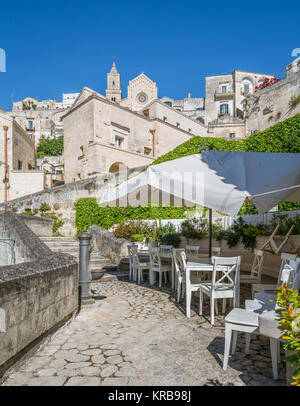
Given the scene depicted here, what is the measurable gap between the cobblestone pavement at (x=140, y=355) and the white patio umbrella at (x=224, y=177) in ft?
5.83

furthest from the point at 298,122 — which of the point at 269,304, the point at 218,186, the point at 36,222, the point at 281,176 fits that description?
the point at 36,222

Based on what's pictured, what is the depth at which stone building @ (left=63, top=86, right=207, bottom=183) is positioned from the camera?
2166 cm

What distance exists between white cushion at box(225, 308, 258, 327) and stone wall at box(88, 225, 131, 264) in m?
6.35

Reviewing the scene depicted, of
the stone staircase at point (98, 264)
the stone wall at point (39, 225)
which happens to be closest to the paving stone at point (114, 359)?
the stone staircase at point (98, 264)

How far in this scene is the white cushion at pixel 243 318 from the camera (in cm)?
280

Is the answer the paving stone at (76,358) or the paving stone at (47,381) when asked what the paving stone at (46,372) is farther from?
the paving stone at (76,358)

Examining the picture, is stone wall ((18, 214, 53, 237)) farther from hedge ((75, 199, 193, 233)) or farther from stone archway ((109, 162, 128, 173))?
stone archway ((109, 162, 128, 173))

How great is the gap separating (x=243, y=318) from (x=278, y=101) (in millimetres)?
24643

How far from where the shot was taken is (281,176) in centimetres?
456

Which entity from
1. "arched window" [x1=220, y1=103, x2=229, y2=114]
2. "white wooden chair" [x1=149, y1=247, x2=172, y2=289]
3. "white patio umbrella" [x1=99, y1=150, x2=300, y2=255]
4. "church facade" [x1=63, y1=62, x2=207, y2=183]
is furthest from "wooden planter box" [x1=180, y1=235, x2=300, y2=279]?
"arched window" [x1=220, y1=103, x2=229, y2=114]

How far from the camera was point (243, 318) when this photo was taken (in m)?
2.91

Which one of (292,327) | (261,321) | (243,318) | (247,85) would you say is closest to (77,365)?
(243,318)

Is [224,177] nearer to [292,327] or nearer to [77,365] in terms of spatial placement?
[292,327]
